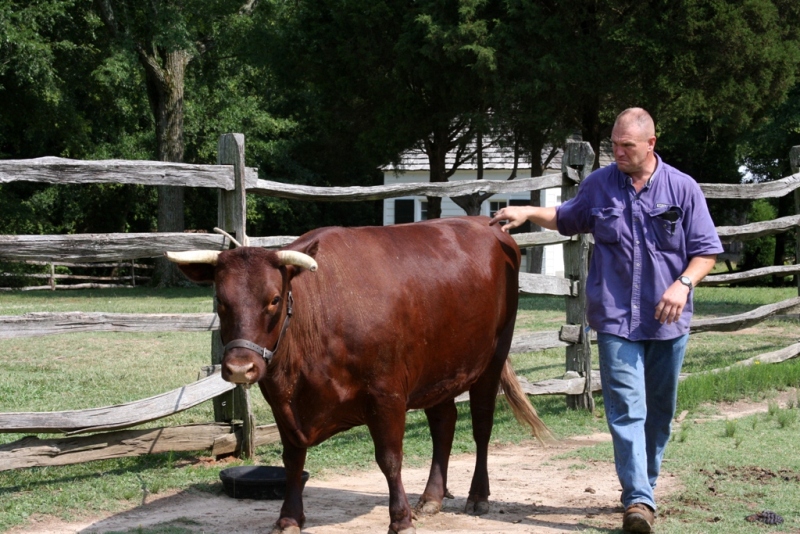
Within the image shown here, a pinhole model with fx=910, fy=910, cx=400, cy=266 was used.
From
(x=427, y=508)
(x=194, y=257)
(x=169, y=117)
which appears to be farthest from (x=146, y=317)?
(x=169, y=117)

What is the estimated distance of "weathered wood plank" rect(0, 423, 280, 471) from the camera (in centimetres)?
563

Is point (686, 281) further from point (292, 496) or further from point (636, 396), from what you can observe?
point (292, 496)

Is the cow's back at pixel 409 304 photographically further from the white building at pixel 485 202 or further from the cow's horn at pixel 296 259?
the white building at pixel 485 202

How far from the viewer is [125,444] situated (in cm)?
609

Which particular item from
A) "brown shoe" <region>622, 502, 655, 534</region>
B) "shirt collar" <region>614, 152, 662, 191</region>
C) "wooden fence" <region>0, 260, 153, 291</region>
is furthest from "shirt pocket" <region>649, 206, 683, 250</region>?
"wooden fence" <region>0, 260, 153, 291</region>

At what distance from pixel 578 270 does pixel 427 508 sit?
3.72 meters

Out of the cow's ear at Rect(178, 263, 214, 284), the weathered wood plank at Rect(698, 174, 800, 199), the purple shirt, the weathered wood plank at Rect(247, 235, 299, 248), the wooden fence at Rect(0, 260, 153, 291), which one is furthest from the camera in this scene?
the wooden fence at Rect(0, 260, 153, 291)

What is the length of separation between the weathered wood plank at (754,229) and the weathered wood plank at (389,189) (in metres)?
2.32

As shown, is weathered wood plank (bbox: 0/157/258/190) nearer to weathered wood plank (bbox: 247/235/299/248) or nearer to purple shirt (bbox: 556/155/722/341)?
weathered wood plank (bbox: 247/235/299/248)

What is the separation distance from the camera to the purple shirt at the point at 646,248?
4832mm

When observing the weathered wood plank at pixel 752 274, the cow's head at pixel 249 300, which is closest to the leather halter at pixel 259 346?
the cow's head at pixel 249 300

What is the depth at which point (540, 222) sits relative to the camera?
5.54m

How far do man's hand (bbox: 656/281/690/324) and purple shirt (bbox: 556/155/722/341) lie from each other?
125 mm

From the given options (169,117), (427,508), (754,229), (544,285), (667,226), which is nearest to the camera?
(667,226)
